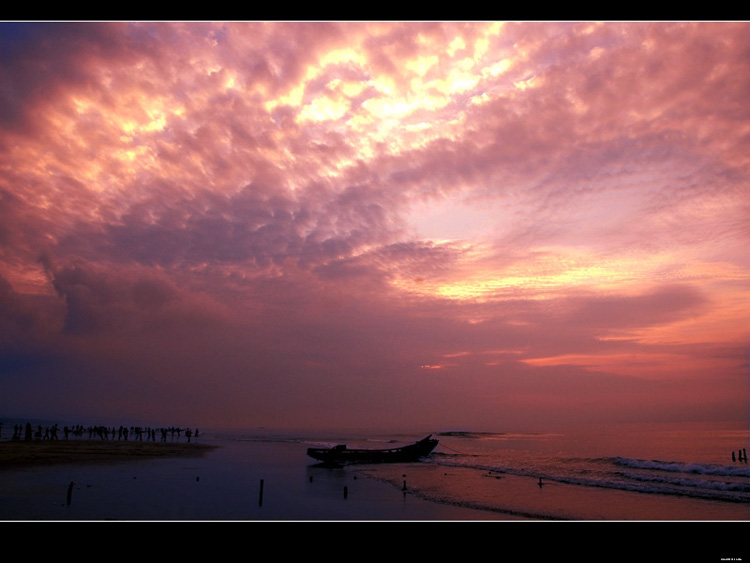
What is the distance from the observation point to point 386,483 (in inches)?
1183

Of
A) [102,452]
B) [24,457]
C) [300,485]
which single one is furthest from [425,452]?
[24,457]

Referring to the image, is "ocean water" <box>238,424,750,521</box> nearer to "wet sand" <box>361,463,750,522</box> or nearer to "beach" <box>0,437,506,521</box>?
"wet sand" <box>361,463,750,522</box>

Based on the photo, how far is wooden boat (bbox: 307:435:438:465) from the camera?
41.3 m

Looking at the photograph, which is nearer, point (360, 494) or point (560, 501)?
point (560, 501)

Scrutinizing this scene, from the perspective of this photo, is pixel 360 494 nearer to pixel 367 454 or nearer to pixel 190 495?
pixel 190 495

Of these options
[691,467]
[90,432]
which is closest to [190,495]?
[691,467]

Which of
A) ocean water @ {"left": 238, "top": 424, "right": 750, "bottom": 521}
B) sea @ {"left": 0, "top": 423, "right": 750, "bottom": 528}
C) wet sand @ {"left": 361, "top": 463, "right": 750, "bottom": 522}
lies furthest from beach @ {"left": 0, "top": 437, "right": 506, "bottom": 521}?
ocean water @ {"left": 238, "top": 424, "right": 750, "bottom": 521}

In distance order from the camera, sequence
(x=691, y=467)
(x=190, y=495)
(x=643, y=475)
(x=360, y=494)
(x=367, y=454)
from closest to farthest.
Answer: (x=190, y=495)
(x=360, y=494)
(x=643, y=475)
(x=691, y=467)
(x=367, y=454)

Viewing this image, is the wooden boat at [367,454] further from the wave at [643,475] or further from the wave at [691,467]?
the wave at [691,467]

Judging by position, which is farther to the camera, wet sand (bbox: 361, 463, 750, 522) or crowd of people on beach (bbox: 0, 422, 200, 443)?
crowd of people on beach (bbox: 0, 422, 200, 443)

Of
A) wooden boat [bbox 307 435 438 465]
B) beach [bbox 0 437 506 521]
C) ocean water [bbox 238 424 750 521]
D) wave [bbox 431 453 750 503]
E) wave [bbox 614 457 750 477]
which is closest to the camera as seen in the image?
beach [bbox 0 437 506 521]

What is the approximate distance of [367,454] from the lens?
45.7 m
